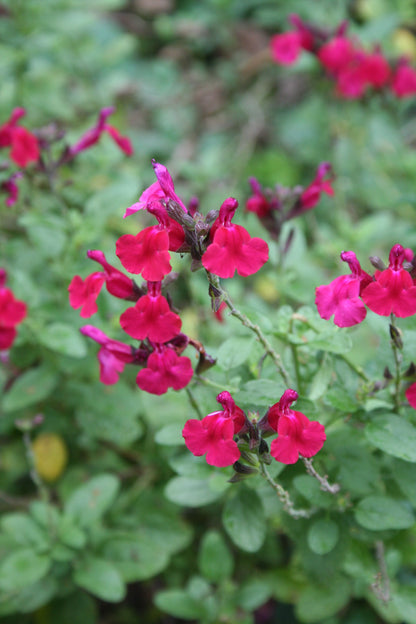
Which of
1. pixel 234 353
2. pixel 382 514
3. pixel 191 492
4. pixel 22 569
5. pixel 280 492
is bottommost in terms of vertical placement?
pixel 22 569

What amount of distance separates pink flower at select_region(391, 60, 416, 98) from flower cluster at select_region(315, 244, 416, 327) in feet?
8.50

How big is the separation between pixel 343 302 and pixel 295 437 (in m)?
0.29

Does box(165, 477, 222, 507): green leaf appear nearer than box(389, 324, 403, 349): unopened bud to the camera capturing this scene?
No

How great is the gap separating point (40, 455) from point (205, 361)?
4.16 ft

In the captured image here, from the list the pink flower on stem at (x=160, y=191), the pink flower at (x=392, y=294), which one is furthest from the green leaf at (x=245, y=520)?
the pink flower on stem at (x=160, y=191)

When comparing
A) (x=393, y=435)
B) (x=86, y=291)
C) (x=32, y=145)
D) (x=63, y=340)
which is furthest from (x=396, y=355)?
(x=32, y=145)

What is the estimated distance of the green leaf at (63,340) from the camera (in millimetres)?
1912

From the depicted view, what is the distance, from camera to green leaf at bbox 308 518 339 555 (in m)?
1.48

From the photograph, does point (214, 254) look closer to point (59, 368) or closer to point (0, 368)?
point (59, 368)

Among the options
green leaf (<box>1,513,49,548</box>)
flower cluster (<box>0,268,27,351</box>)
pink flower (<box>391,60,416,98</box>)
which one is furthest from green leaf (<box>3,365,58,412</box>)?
pink flower (<box>391,60,416,98</box>)

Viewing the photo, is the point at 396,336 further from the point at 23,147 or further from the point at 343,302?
the point at 23,147

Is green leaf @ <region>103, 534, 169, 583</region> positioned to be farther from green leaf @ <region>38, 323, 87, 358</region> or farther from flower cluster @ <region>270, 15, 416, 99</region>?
flower cluster @ <region>270, 15, 416, 99</region>

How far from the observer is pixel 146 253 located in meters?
1.20

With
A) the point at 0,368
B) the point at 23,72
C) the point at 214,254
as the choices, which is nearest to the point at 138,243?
the point at 214,254
